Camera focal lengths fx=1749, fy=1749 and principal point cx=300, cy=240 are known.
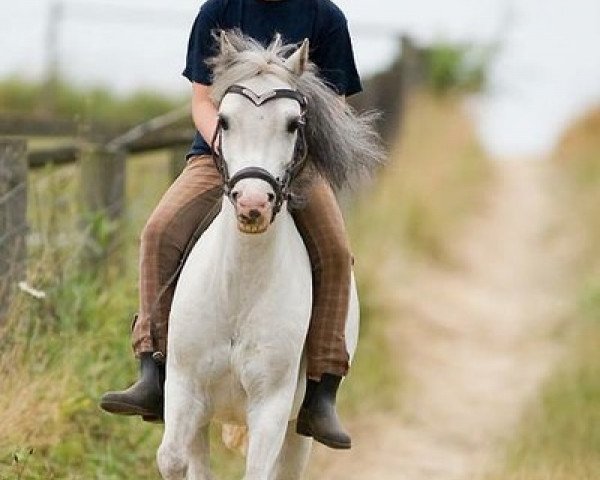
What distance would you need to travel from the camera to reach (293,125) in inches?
225

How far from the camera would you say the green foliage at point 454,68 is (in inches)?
1021

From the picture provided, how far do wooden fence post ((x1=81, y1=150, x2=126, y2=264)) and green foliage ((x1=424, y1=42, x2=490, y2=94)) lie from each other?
16.6 meters

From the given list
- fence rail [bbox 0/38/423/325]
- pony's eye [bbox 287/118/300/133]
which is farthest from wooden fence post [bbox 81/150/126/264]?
pony's eye [bbox 287/118/300/133]

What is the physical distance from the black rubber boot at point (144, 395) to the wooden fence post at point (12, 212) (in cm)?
150

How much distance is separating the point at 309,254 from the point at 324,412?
23.2 inches

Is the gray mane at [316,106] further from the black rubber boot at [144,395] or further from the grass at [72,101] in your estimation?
the grass at [72,101]

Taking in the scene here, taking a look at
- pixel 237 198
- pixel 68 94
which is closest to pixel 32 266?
pixel 237 198

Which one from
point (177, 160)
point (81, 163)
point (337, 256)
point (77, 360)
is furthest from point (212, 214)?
point (177, 160)

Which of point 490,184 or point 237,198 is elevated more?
point 490,184

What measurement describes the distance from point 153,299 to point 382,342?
544 centimetres

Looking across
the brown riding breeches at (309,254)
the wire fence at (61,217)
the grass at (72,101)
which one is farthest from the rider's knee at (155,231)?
the grass at (72,101)

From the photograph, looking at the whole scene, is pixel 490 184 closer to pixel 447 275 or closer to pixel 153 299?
pixel 447 275

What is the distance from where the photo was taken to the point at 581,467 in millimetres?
8398

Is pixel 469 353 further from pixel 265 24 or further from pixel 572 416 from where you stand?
pixel 265 24
